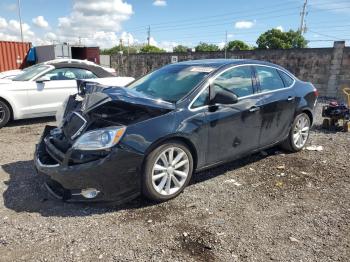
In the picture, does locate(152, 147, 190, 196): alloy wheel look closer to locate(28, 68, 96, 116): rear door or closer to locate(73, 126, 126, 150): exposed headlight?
locate(73, 126, 126, 150): exposed headlight

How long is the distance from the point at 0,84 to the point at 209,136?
5.36 meters

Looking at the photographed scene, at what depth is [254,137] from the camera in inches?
177

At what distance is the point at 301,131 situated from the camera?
548 cm

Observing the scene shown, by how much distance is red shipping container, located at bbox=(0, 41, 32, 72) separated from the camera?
1647 centimetres

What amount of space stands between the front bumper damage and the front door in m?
1.07

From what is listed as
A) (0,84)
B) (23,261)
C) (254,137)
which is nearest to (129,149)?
(23,261)

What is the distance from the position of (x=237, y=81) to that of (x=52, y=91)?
4828 mm

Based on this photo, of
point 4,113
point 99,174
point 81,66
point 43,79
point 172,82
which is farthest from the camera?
point 81,66

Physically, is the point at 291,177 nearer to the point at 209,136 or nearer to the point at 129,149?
the point at 209,136

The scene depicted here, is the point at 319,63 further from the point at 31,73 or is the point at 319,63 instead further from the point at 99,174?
the point at 99,174

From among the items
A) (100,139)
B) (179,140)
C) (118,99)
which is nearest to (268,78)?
(179,140)

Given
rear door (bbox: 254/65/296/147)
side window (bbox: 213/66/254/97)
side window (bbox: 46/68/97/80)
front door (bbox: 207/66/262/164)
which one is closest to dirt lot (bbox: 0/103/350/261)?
front door (bbox: 207/66/262/164)

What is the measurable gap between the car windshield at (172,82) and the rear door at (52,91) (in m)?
3.50

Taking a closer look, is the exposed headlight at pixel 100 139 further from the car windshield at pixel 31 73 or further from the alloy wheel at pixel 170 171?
the car windshield at pixel 31 73
